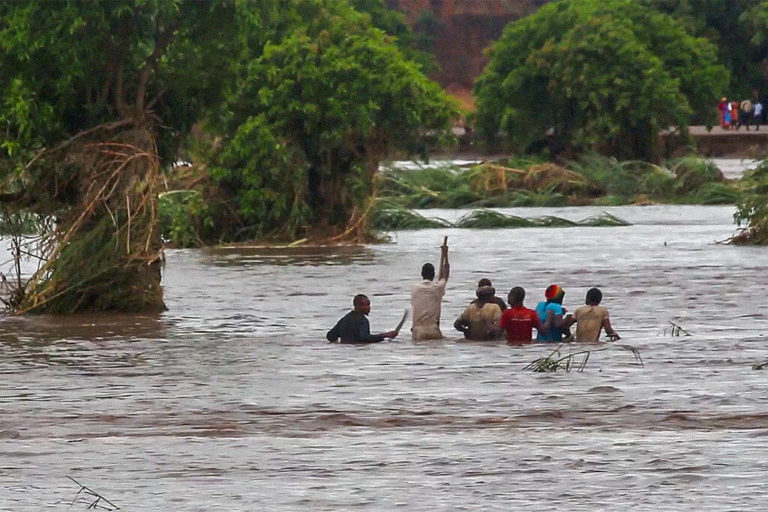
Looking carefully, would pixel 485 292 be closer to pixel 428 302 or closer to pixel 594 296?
pixel 428 302

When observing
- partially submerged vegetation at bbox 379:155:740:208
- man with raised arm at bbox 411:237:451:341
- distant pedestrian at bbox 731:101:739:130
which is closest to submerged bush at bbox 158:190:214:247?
partially submerged vegetation at bbox 379:155:740:208

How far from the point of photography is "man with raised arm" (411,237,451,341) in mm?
19688

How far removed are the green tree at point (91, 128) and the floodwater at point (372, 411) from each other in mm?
659

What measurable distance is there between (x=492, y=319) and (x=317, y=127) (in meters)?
19.2

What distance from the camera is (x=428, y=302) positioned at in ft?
65.5

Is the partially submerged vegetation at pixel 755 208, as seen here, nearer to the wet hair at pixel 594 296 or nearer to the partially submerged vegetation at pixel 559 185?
the partially submerged vegetation at pixel 559 185

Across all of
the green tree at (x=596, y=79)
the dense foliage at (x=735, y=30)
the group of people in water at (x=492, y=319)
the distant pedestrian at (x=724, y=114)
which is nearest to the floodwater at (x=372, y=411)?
the group of people in water at (x=492, y=319)

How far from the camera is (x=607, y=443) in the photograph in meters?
13.3


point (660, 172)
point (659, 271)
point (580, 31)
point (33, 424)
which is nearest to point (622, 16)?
point (580, 31)

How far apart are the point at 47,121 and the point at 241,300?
4.87 metres

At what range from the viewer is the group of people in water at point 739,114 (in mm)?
83250

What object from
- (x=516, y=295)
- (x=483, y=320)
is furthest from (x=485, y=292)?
(x=516, y=295)

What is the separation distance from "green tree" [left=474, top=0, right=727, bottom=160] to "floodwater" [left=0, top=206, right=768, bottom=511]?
39822 millimetres

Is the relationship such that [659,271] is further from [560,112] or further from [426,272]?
[560,112]
